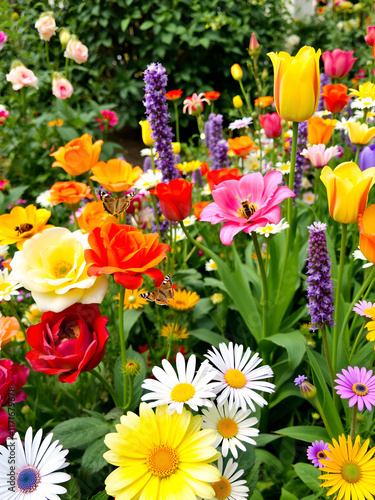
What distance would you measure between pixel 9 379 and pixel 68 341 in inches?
5.6

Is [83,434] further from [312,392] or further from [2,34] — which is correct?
[2,34]

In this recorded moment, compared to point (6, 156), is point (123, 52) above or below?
above

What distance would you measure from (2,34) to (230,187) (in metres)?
2.05

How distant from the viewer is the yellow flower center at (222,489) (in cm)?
55

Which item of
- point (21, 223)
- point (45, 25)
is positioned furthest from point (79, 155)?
point (45, 25)

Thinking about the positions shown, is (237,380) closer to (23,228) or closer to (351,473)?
(351,473)

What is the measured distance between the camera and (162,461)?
1.69 feet

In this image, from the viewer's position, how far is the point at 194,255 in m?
1.62

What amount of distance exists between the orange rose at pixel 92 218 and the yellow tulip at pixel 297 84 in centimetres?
39

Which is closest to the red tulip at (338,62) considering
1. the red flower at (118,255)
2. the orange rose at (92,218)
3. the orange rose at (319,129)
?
the orange rose at (319,129)

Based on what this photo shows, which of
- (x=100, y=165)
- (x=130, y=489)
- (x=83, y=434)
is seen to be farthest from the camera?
(x=100, y=165)

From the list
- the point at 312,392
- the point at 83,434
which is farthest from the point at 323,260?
the point at 83,434

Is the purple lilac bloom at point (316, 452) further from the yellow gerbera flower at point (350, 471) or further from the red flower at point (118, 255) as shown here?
the red flower at point (118, 255)

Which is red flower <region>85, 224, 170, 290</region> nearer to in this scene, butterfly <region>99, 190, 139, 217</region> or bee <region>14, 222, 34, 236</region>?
butterfly <region>99, 190, 139, 217</region>
